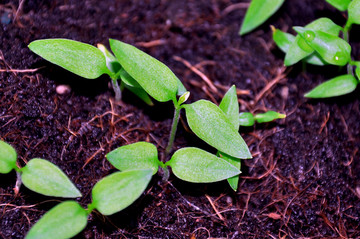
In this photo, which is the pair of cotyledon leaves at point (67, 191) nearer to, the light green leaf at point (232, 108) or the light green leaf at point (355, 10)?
the light green leaf at point (232, 108)

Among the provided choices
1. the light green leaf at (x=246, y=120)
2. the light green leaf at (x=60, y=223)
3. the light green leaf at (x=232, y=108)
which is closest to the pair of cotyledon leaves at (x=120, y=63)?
the light green leaf at (x=232, y=108)

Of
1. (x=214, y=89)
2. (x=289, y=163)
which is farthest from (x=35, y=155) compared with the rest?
(x=289, y=163)

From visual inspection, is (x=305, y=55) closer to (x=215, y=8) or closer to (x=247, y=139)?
(x=247, y=139)

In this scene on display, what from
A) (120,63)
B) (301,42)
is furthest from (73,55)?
(301,42)

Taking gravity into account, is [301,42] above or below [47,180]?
above

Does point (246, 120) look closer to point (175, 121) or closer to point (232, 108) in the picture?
point (232, 108)

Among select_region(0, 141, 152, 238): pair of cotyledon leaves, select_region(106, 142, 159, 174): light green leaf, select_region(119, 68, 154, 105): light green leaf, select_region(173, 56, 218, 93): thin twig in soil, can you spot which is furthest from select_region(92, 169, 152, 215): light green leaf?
select_region(173, 56, 218, 93): thin twig in soil

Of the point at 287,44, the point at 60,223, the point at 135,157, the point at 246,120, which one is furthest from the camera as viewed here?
the point at 287,44

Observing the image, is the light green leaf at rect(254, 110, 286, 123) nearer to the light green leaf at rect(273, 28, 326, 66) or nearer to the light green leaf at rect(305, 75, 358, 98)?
the light green leaf at rect(305, 75, 358, 98)
